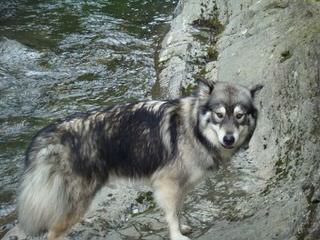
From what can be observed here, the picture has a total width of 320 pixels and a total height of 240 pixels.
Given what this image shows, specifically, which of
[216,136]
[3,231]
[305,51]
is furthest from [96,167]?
[305,51]

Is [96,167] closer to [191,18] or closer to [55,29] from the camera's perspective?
[191,18]

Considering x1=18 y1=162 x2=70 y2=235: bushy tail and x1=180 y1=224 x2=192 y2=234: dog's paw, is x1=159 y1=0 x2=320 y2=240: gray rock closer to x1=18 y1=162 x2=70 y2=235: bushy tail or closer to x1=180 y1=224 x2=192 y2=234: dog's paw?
x1=180 y1=224 x2=192 y2=234: dog's paw

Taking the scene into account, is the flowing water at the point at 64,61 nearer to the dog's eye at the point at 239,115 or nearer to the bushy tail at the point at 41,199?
the bushy tail at the point at 41,199

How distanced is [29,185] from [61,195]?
1.05ft

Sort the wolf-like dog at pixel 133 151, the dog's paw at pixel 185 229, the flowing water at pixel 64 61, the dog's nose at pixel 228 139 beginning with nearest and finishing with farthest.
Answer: the dog's nose at pixel 228 139, the wolf-like dog at pixel 133 151, the dog's paw at pixel 185 229, the flowing water at pixel 64 61

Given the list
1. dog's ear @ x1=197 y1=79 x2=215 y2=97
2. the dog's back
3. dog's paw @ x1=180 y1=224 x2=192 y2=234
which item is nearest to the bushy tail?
the dog's back

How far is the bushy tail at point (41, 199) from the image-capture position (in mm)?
5152

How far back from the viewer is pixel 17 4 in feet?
45.6

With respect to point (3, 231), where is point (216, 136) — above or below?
above

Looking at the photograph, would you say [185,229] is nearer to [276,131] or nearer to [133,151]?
[133,151]

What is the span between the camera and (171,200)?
5.38m

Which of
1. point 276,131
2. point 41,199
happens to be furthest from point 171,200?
point 276,131

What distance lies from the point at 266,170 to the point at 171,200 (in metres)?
1.24

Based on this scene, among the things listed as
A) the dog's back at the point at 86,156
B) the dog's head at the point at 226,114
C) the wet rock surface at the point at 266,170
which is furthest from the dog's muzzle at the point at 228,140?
the wet rock surface at the point at 266,170
